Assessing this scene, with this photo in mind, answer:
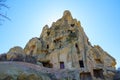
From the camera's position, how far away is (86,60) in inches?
1925

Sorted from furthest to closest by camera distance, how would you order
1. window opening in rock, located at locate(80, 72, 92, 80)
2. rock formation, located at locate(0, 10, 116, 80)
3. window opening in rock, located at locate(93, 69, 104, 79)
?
1. rock formation, located at locate(0, 10, 116, 80)
2. window opening in rock, located at locate(93, 69, 104, 79)
3. window opening in rock, located at locate(80, 72, 92, 80)

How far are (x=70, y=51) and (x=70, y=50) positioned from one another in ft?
0.93

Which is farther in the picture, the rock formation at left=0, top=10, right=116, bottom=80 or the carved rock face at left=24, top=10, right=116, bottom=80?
the carved rock face at left=24, top=10, right=116, bottom=80

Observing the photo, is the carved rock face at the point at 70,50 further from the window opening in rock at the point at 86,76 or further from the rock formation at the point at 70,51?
the window opening in rock at the point at 86,76

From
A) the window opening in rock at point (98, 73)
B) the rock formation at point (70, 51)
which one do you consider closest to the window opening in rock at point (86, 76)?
the rock formation at point (70, 51)

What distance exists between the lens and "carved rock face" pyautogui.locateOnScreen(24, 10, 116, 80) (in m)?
48.3

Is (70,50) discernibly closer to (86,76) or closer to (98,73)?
(86,76)

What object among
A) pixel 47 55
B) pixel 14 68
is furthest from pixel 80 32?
pixel 14 68

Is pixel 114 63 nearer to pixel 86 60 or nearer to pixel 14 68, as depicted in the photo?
pixel 86 60

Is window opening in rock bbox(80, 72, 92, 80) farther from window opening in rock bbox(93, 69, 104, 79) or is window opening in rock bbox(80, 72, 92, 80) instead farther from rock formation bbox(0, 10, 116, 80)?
window opening in rock bbox(93, 69, 104, 79)

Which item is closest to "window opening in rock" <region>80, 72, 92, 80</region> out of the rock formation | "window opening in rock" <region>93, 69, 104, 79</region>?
the rock formation

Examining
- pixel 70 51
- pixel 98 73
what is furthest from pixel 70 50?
pixel 98 73

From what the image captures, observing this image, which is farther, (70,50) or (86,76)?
(70,50)

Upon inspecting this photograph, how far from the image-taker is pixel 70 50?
49.8 m
